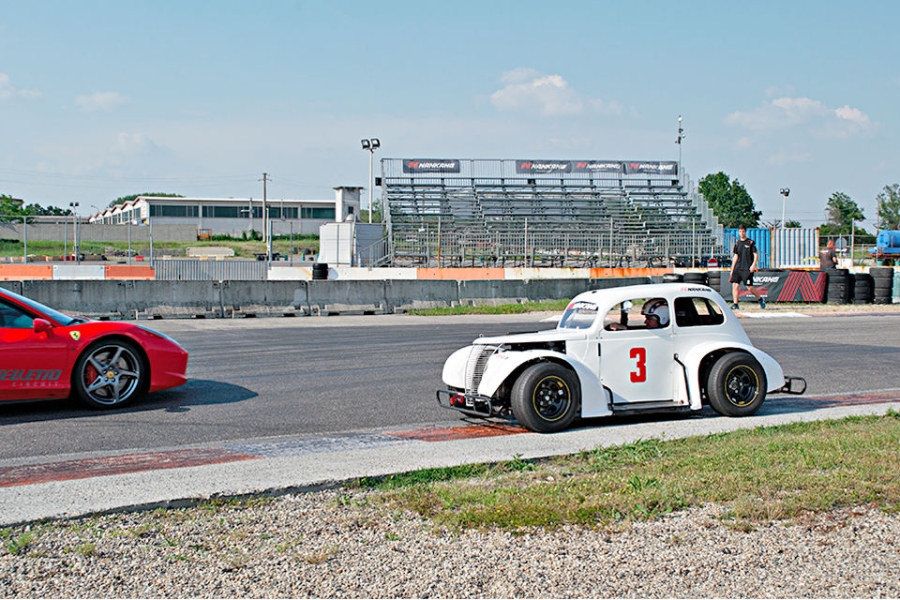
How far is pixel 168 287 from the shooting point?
21031 millimetres

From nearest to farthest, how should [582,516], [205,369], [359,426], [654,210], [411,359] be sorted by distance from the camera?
[582,516]
[359,426]
[205,369]
[411,359]
[654,210]

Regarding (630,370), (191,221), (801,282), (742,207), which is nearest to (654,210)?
(801,282)

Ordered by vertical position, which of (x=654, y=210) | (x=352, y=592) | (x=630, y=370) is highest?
(x=654, y=210)

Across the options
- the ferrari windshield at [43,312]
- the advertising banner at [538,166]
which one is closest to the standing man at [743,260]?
the ferrari windshield at [43,312]

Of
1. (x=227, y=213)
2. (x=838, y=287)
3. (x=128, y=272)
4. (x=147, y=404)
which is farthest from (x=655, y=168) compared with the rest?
(x=227, y=213)

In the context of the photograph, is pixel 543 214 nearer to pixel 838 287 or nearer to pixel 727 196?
pixel 838 287

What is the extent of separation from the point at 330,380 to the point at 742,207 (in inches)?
4832

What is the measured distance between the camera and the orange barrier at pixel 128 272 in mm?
33062

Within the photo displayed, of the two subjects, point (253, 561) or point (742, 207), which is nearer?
point (253, 561)

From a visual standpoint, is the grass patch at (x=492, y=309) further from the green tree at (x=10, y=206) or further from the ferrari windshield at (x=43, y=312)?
the green tree at (x=10, y=206)

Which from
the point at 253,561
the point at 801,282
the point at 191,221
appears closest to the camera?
the point at 253,561

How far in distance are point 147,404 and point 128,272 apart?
25954mm

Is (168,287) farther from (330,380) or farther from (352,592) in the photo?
(352,592)

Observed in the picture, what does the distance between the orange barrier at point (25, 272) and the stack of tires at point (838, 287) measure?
82.6 feet
